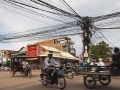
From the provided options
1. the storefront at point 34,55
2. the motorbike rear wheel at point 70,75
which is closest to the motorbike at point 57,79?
the motorbike rear wheel at point 70,75

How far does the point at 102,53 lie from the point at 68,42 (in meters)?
14.5

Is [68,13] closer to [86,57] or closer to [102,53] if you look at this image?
[86,57]

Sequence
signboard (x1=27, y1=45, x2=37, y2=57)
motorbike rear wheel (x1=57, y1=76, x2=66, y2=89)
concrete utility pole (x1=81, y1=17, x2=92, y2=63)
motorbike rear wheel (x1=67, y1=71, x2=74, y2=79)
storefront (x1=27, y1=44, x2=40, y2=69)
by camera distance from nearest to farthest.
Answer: motorbike rear wheel (x1=57, y1=76, x2=66, y2=89) → motorbike rear wheel (x1=67, y1=71, x2=74, y2=79) → concrete utility pole (x1=81, y1=17, x2=92, y2=63) → storefront (x1=27, y1=44, x2=40, y2=69) → signboard (x1=27, y1=45, x2=37, y2=57)

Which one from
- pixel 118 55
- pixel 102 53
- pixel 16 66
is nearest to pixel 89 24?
pixel 16 66

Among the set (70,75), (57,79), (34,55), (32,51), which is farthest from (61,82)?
(32,51)

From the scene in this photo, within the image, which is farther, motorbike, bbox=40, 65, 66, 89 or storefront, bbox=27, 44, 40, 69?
storefront, bbox=27, 44, 40, 69

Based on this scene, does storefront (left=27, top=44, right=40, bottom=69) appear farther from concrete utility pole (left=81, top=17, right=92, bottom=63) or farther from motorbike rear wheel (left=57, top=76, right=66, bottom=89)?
motorbike rear wheel (left=57, top=76, right=66, bottom=89)

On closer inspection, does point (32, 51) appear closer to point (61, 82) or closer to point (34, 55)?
point (34, 55)

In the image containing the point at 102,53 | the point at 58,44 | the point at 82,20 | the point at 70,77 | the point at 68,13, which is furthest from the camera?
the point at 58,44

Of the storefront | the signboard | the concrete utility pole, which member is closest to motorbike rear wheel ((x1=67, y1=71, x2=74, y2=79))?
the concrete utility pole

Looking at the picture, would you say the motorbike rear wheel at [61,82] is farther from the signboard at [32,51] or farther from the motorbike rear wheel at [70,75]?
the signboard at [32,51]

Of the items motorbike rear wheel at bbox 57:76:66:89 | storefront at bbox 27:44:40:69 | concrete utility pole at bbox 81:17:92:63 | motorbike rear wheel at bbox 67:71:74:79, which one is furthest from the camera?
storefront at bbox 27:44:40:69

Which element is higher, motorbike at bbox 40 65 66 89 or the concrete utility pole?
the concrete utility pole

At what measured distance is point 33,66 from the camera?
4003 centimetres
